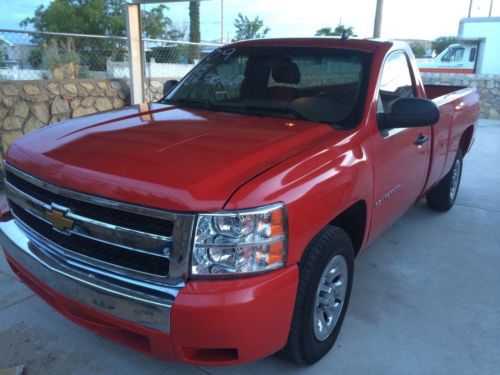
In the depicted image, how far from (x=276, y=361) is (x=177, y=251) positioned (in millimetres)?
1129

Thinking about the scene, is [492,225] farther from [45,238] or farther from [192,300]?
[45,238]

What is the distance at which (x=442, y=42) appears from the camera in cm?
4466

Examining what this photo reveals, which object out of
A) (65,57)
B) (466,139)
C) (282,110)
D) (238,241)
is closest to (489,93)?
(466,139)

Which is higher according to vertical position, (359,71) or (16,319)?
(359,71)

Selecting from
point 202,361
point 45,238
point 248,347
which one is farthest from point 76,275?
point 248,347

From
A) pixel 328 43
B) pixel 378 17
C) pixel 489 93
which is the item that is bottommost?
pixel 489 93

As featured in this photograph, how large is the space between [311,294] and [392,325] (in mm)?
1036

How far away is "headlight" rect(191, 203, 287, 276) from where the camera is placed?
1.96 meters

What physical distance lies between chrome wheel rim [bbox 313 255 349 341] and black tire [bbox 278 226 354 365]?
0.02 m

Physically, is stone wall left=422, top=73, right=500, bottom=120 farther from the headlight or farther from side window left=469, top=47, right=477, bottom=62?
the headlight

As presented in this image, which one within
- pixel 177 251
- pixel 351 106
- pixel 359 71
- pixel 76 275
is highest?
pixel 359 71

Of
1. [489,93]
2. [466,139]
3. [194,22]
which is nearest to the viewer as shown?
[466,139]

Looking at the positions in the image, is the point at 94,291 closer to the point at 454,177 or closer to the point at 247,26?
the point at 454,177

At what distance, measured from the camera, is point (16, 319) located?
3037 millimetres
